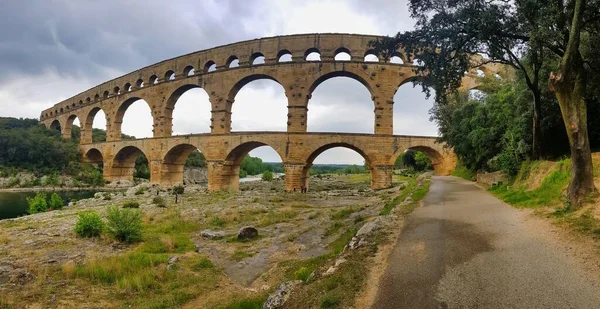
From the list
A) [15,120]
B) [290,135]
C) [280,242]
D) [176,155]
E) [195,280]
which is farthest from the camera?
[15,120]

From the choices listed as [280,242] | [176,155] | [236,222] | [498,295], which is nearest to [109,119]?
[176,155]

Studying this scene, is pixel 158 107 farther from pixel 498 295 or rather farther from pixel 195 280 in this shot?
pixel 498 295

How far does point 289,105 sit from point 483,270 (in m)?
22.0

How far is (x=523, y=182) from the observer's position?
11000mm

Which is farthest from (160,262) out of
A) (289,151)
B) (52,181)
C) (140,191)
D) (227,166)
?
(52,181)

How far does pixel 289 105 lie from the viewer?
83.3 ft

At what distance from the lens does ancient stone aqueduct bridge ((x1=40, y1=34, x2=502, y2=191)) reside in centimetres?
2447

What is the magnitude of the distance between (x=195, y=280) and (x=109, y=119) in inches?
1423

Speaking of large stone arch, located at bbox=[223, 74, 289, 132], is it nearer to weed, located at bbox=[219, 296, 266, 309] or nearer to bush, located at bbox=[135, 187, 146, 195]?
bush, located at bbox=[135, 187, 146, 195]

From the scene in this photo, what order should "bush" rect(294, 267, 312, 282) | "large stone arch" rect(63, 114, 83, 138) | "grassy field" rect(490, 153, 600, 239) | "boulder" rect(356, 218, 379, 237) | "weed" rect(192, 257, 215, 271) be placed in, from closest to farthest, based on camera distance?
"bush" rect(294, 267, 312, 282)
"grassy field" rect(490, 153, 600, 239)
"boulder" rect(356, 218, 379, 237)
"weed" rect(192, 257, 215, 271)
"large stone arch" rect(63, 114, 83, 138)

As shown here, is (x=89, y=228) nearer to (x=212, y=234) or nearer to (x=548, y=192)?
(x=212, y=234)

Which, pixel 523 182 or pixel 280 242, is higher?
pixel 523 182

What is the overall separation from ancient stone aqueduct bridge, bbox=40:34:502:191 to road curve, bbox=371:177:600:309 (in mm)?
17435

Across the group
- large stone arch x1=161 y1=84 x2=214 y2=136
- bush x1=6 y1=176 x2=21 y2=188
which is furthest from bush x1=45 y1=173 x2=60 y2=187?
large stone arch x1=161 y1=84 x2=214 y2=136
